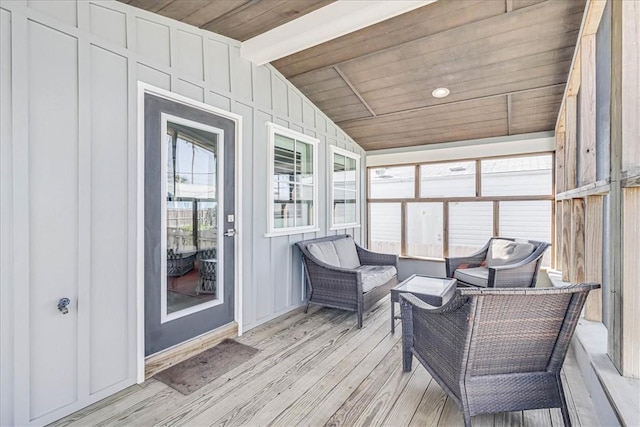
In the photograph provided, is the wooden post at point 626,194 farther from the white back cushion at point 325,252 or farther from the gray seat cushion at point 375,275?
the white back cushion at point 325,252

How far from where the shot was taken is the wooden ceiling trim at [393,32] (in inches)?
102

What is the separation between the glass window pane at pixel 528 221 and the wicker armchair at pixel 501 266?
0.41m

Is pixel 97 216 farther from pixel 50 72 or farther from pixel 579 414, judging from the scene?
pixel 579 414

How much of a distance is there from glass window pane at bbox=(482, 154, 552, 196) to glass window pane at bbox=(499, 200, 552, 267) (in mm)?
170

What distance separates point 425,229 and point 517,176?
1525mm

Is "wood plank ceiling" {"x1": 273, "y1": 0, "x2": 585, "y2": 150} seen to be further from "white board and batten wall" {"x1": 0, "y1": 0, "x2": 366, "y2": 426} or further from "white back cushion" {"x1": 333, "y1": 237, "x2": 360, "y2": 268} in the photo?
"white back cushion" {"x1": 333, "y1": 237, "x2": 360, "y2": 268}

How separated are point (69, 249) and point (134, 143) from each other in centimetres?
82

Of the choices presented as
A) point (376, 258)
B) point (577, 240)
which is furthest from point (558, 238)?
point (376, 258)

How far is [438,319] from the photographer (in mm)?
1860

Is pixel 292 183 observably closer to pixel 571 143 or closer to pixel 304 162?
pixel 304 162

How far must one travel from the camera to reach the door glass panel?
A: 8.45 ft

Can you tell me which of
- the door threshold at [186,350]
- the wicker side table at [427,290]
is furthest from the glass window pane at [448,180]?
the door threshold at [186,350]

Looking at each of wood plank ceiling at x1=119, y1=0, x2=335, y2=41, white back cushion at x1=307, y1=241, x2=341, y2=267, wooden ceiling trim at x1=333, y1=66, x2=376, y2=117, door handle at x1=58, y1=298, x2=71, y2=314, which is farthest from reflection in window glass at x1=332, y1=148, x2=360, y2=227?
door handle at x1=58, y1=298, x2=71, y2=314

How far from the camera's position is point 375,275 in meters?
3.80
